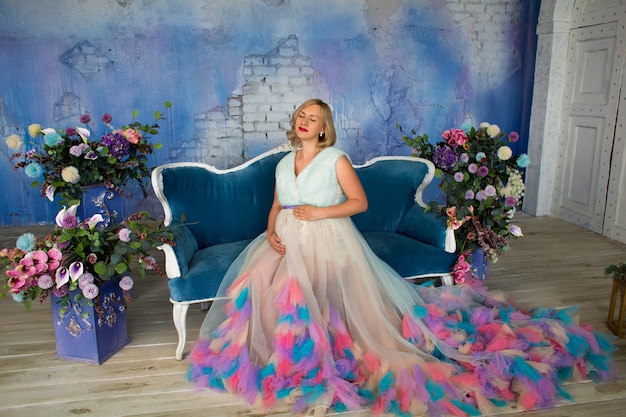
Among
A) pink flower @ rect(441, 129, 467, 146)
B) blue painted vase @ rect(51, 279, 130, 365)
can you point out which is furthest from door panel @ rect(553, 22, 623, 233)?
blue painted vase @ rect(51, 279, 130, 365)

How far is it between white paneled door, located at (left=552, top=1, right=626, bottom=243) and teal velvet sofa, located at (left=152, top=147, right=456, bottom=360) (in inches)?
101

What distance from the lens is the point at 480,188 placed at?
3.38 meters

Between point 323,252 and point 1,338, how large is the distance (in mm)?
2018

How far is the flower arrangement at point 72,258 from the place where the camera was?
2541mm

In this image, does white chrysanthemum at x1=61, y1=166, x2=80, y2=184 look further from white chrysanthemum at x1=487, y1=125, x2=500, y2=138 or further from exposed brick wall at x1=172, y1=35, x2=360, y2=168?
white chrysanthemum at x1=487, y1=125, x2=500, y2=138

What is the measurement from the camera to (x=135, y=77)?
5496mm

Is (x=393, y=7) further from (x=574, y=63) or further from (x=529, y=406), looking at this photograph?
(x=529, y=406)

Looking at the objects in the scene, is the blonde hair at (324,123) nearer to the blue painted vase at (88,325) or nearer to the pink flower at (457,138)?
the pink flower at (457,138)

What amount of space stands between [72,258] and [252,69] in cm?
353

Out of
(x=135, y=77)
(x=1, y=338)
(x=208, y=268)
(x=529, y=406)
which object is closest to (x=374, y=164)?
(x=208, y=268)

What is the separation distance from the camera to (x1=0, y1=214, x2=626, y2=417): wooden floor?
93.4 inches

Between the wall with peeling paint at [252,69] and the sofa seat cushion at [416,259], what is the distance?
2904mm

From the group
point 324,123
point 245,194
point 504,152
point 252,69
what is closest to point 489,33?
point 252,69

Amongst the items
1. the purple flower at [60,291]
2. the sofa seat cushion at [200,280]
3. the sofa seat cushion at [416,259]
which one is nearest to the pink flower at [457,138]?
the sofa seat cushion at [416,259]
